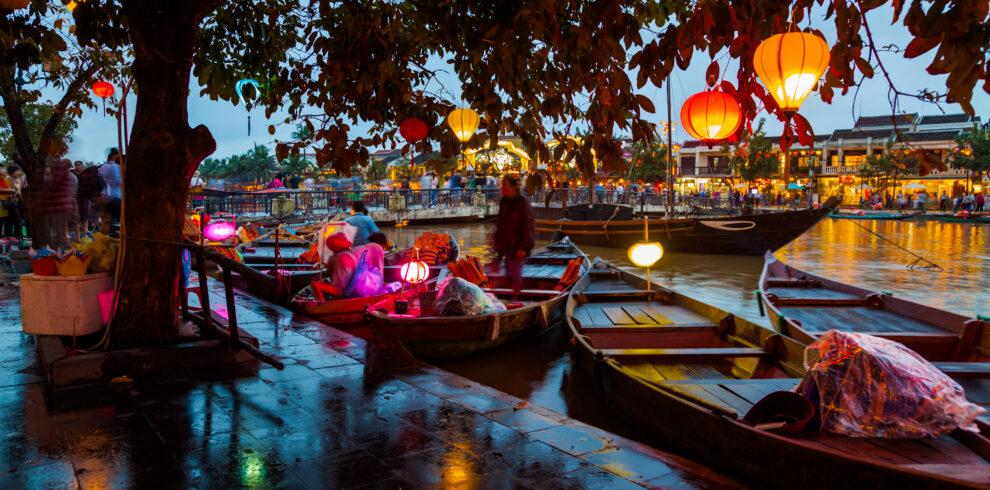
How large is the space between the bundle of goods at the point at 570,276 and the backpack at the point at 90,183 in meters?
8.48

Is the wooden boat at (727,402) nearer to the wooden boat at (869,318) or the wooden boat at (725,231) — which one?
the wooden boat at (869,318)

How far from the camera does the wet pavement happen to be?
324 cm

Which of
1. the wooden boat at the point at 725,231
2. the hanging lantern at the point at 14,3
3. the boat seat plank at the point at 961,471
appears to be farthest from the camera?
the wooden boat at the point at 725,231

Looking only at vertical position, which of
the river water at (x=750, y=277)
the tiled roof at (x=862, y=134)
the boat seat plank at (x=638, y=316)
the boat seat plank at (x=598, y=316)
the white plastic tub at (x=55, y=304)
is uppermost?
the tiled roof at (x=862, y=134)

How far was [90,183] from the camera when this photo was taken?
11555 mm

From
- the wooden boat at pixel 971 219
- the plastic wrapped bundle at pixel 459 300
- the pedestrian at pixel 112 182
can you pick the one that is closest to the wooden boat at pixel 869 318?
the plastic wrapped bundle at pixel 459 300

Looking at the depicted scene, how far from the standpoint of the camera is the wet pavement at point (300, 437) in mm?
3242

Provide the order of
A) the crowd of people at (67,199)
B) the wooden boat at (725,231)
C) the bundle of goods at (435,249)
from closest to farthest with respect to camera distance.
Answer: the crowd of people at (67,199) → the bundle of goods at (435,249) → the wooden boat at (725,231)

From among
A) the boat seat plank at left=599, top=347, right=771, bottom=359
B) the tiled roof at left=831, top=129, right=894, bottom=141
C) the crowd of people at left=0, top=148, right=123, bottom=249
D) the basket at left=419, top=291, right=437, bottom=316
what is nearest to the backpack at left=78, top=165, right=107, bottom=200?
the crowd of people at left=0, top=148, right=123, bottom=249

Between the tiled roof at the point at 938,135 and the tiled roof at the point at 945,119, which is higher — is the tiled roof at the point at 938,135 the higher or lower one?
the lower one

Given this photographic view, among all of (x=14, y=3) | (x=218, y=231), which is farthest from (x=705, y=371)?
(x=218, y=231)

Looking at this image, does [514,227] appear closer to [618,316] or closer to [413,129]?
[618,316]

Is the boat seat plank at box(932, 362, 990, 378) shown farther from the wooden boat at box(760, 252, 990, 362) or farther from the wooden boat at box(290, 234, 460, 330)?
the wooden boat at box(290, 234, 460, 330)

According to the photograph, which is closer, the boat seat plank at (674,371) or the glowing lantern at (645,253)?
the boat seat plank at (674,371)
